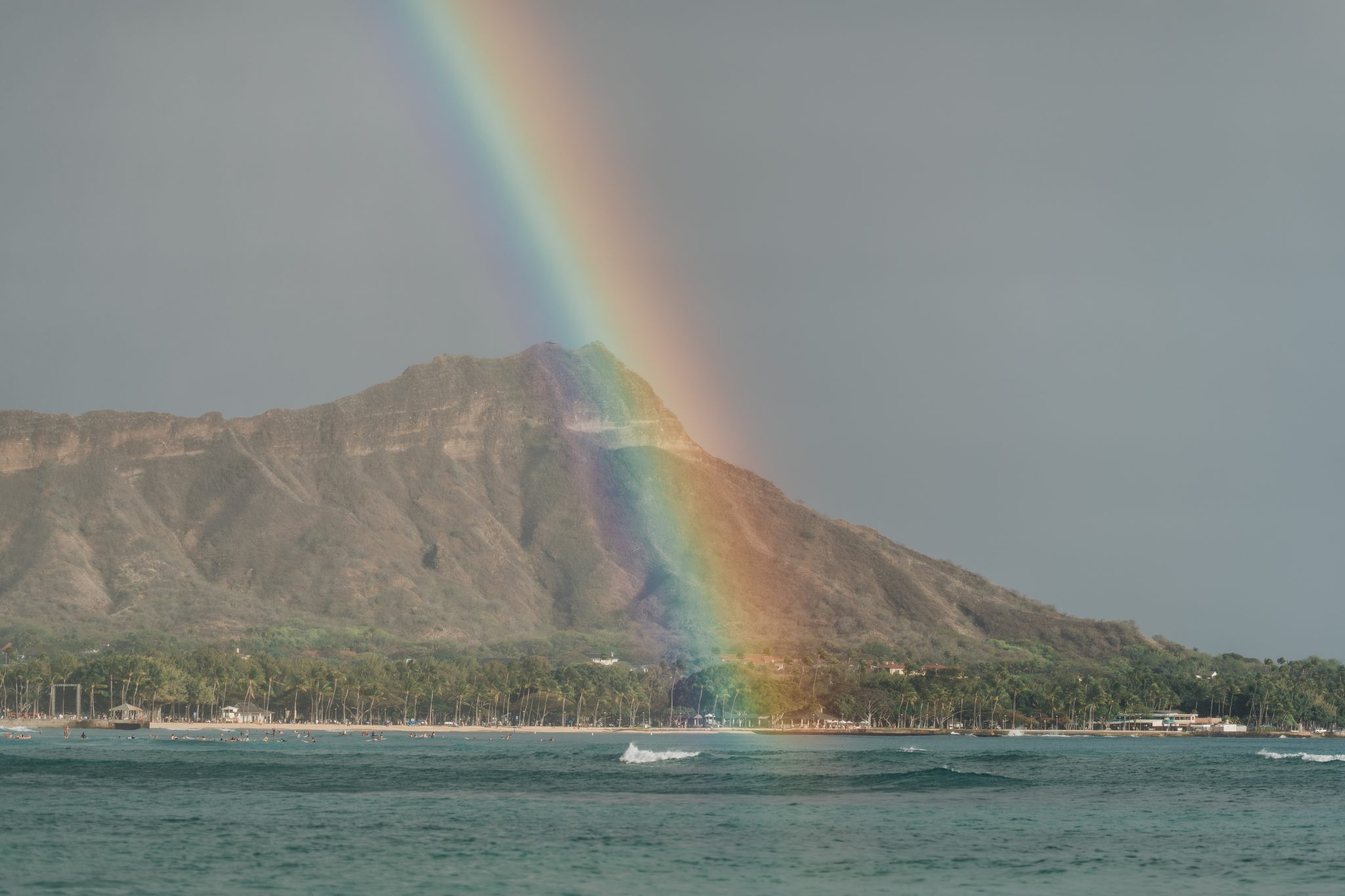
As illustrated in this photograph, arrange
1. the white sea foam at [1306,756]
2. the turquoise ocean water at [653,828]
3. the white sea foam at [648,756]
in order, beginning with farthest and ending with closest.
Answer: the white sea foam at [1306,756] < the white sea foam at [648,756] < the turquoise ocean water at [653,828]

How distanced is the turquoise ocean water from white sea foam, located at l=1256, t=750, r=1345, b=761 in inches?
1332

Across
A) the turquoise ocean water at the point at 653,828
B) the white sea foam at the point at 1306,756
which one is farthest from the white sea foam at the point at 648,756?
the white sea foam at the point at 1306,756

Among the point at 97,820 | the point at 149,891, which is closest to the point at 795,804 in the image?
the point at 97,820

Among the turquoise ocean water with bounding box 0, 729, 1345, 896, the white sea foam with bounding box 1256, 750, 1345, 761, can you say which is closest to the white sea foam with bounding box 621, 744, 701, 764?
the turquoise ocean water with bounding box 0, 729, 1345, 896

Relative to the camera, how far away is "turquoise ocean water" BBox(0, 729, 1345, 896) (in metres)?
61.1

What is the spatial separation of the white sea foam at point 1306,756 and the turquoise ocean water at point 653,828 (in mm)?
33823

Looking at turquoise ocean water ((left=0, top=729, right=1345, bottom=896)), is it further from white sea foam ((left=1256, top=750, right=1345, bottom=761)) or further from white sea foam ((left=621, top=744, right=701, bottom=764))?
white sea foam ((left=1256, top=750, right=1345, bottom=761))

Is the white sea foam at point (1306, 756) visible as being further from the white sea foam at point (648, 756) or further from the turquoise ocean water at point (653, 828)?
the white sea foam at point (648, 756)

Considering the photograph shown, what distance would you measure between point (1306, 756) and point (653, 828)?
130 meters

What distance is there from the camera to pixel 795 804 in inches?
3819

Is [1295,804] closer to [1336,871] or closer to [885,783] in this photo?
[885,783]

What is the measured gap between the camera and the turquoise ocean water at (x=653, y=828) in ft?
200

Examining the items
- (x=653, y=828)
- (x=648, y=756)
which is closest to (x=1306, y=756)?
(x=648, y=756)

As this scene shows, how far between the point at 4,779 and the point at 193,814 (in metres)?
35.4
